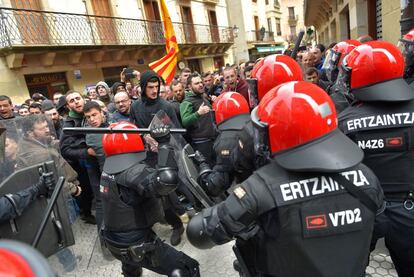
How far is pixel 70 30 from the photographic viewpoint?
11.0m

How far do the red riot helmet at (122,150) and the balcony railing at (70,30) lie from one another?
323 inches

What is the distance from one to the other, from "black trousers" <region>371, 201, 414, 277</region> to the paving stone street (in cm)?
76

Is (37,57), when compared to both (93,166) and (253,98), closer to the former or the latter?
(93,166)

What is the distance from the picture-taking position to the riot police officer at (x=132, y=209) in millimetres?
2254

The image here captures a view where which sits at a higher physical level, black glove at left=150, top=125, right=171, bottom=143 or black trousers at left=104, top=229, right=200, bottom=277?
black glove at left=150, top=125, right=171, bottom=143

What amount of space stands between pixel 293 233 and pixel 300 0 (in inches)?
1959

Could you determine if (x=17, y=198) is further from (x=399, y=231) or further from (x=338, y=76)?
(x=338, y=76)

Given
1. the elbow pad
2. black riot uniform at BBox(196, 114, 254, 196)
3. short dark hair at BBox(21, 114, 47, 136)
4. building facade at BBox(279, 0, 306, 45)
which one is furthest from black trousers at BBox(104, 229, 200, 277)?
building facade at BBox(279, 0, 306, 45)

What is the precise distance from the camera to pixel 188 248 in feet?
11.1

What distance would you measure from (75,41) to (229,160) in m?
10.5

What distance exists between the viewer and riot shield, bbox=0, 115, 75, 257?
210 centimetres

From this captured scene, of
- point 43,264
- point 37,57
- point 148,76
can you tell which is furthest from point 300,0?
point 43,264

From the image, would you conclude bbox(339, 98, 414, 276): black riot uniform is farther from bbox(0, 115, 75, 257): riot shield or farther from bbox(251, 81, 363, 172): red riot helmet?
bbox(0, 115, 75, 257): riot shield

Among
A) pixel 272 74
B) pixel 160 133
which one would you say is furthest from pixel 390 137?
pixel 160 133
